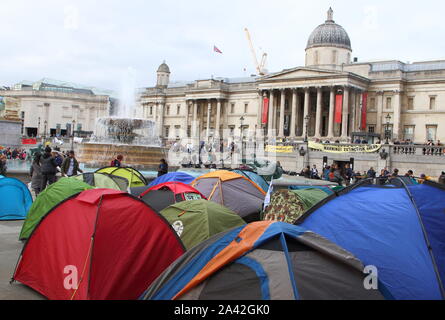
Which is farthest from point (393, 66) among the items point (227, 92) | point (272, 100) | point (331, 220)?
point (331, 220)

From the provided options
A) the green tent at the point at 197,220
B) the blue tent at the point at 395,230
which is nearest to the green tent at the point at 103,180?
the green tent at the point at 197,220

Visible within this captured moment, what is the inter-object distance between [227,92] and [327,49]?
662 inches

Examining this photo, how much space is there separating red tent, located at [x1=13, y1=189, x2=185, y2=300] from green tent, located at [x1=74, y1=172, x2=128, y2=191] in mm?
5427

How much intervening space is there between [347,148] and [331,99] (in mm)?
17726

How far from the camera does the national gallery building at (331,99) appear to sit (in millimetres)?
55312

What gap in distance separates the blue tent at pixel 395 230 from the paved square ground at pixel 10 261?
4134 millimetres

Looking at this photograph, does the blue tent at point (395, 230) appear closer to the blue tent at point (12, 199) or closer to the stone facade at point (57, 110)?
the blue tent at point (12, 199)

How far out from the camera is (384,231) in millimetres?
6586

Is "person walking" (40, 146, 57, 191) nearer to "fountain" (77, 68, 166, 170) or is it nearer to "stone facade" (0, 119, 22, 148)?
"fountain" (77, 68, 166, 170)

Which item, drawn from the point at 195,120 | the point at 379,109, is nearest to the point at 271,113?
the point at 379,109

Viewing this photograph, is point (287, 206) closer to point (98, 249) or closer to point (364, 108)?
point (98, 249)

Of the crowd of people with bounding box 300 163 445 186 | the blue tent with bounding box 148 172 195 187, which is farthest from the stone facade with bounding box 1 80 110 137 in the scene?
the blue tent with bounding box 148 172 195 187

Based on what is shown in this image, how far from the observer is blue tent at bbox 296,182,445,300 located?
6098 mm
